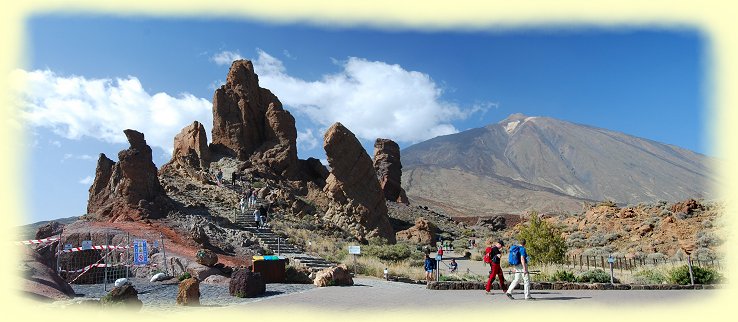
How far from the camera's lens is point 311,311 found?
10.3 metres

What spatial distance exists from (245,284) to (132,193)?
15258mm

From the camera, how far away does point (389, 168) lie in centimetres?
7481

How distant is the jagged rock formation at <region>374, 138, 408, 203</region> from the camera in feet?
239

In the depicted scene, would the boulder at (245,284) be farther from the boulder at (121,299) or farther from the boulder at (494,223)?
the boulder at (494,223)

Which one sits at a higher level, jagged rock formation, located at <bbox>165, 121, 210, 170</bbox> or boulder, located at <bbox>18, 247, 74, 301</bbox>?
jagged rock formation, located at <bbox>165, 121, 210, 170</bbox>

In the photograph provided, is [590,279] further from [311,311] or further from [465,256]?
[465,256]

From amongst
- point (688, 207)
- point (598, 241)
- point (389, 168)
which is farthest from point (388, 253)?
point (389, 168)

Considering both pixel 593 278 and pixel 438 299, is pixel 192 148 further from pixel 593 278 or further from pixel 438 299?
pixel 438 299

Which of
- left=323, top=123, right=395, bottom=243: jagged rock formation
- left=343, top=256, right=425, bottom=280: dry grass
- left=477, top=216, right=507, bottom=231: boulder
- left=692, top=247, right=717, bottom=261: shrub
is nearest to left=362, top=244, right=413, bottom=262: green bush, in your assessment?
left=343, top=256, right=425, bottom=280: dry grass

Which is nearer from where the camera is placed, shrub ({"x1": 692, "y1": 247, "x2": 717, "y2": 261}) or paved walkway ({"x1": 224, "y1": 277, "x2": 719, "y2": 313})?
paved walkway ({"x1": 224, "y1": 277, "x2": 719, "y2": 313})

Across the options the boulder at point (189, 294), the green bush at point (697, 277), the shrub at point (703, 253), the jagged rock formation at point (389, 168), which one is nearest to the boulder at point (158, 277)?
the boulder at point (189, 294)

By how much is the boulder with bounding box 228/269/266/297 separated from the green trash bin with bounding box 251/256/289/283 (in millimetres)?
3454

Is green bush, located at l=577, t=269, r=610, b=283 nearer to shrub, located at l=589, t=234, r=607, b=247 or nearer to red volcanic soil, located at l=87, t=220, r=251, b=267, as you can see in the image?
red volcanic soil, located at l=87, t=220, r=251, b=267

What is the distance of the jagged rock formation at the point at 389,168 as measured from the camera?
7289 centimetres
